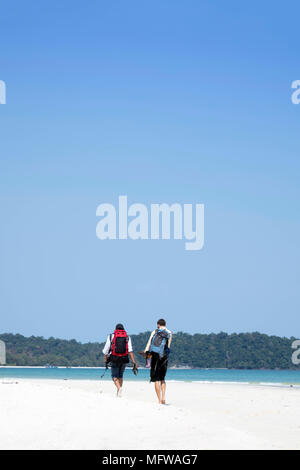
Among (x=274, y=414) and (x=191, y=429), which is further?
(x=274, y=414)

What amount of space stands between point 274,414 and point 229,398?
23.5 ft

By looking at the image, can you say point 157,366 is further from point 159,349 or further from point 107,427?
point 107,427

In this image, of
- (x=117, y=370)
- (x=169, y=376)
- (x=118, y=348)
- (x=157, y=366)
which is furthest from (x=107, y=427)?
(x=169, y=376)

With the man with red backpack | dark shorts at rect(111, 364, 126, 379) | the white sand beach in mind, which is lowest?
the white sand beach

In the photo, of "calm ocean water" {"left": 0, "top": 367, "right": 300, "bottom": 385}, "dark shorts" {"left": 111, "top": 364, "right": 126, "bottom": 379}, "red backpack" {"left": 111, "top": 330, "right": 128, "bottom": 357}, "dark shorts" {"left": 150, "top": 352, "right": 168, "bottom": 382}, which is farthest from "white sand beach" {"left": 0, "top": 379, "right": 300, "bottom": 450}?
"calm ocean water" {"left": 0, "top": 367, "right": 300, "bottom": 385}

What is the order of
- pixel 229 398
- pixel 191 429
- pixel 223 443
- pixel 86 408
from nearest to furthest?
pixel 223 443, pixel 191 429, pixel 86 408, pixel 229 398

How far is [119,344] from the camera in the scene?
18516mm

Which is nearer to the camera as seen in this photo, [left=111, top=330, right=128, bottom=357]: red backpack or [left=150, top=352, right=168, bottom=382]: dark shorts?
[left=150, top=352, right=168, bottom=382]: dark shorts

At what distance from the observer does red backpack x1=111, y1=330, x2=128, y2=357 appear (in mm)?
18516

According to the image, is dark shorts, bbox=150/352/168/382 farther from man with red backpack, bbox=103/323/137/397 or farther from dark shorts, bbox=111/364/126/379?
dark shorts, bbox=111/364/126/379

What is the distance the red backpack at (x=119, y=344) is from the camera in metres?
18.5
